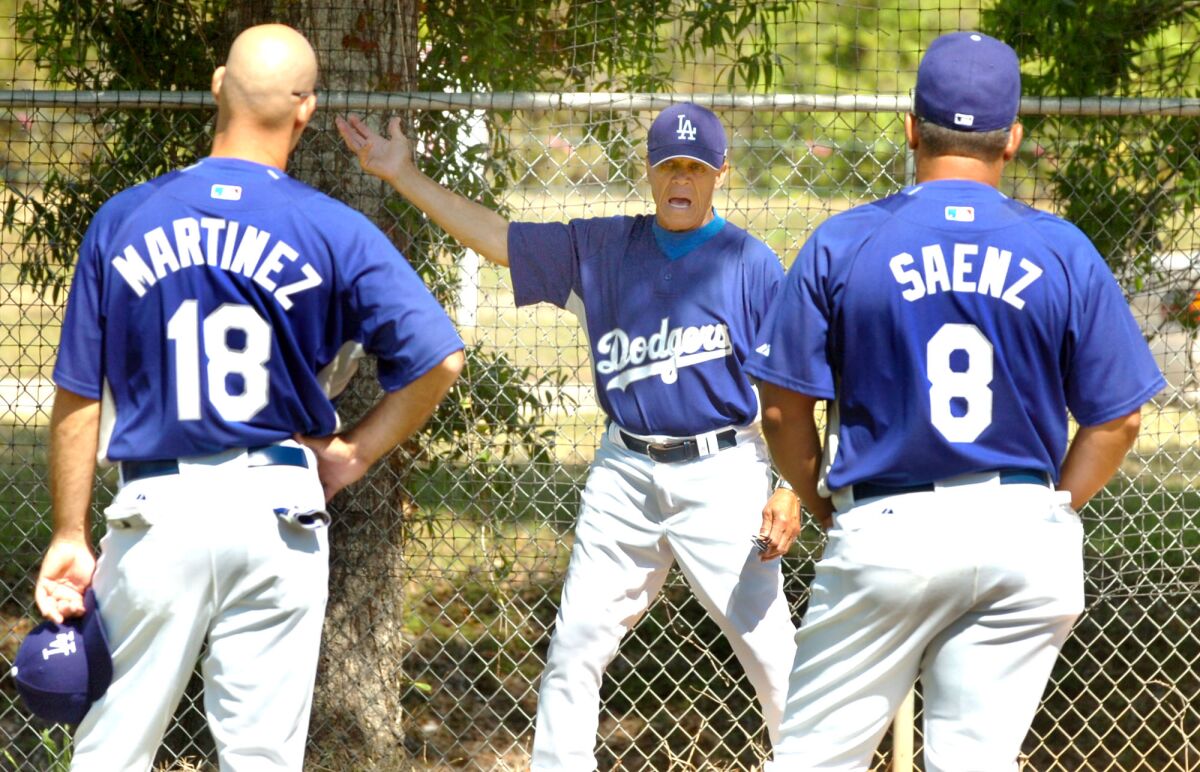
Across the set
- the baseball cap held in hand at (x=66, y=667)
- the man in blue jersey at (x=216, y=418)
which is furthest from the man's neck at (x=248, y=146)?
the baseball cap held in hand at (x=66, y=667)

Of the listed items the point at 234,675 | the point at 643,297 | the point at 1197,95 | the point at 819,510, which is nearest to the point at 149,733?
the point at 234,675

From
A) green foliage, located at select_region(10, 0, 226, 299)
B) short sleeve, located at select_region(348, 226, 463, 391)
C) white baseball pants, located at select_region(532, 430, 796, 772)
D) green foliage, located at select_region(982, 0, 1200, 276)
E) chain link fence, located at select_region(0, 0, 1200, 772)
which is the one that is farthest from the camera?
green foliage, located at select_region(982, 0, 1200, 276)

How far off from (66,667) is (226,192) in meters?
1.01

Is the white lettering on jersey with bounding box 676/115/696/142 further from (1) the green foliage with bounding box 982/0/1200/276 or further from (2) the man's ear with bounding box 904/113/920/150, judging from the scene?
(1) the green foliage with bounding box 982/0/1200/276

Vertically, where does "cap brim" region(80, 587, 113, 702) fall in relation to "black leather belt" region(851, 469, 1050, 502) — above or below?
below

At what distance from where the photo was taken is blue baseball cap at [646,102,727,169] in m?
3.84

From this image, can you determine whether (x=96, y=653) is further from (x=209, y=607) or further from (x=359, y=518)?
(x=359, y=518)

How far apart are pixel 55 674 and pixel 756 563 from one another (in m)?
1.90

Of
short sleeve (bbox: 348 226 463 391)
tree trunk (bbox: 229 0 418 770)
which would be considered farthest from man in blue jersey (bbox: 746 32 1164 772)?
tree trunk (bbox: 229 0 418 770)

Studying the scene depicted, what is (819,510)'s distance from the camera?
10.0 ft

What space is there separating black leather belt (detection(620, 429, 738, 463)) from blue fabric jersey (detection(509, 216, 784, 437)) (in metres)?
0.03

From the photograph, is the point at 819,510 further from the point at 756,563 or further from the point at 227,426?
the point at 227,426

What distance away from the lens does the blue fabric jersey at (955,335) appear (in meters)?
2.68

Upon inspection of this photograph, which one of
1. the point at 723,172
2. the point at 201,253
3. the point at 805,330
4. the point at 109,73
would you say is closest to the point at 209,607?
the point at 201,253
